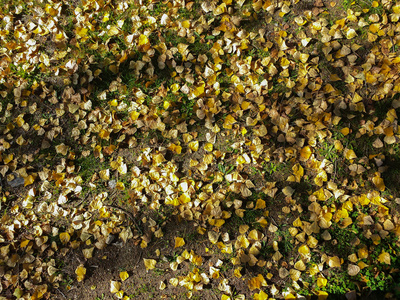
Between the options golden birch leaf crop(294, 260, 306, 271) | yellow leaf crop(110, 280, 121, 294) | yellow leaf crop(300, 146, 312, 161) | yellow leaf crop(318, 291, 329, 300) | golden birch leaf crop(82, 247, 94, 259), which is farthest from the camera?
yellow leaf crop(300, 146, 312, 161)

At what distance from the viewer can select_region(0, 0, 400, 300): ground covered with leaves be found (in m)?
2.58

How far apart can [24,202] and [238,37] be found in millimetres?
2576

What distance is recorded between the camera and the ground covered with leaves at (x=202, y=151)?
2.58 meters

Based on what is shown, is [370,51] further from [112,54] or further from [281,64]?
[112,54]

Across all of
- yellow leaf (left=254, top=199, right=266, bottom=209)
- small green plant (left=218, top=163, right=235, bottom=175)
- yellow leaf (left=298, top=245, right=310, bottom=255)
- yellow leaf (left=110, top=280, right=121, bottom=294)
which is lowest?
yellow leaf (left=110, top=280, right=121, bottom=294)

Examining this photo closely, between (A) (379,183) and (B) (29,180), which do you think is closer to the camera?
(A) (379,183)

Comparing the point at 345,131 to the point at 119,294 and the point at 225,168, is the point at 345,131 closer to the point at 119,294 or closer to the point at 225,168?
the point at 225,168

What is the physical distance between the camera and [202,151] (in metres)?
2.97

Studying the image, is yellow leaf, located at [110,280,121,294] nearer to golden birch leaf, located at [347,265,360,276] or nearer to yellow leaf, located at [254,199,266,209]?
yellow leaf, located at [254,199,266,209]

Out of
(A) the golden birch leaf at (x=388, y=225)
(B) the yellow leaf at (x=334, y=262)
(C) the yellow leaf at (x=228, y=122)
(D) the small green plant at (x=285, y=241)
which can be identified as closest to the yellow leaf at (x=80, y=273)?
(D) the small green plant at (x=285, y=241)

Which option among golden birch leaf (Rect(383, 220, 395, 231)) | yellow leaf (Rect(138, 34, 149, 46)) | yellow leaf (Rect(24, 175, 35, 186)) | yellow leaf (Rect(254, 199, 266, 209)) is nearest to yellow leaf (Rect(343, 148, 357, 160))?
golden birch leaf (Rect(383, 220, 395, 231))

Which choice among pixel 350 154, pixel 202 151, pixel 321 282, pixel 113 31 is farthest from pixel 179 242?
pixel 113 31

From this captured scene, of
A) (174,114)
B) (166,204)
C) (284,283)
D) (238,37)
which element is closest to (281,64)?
(238,37)

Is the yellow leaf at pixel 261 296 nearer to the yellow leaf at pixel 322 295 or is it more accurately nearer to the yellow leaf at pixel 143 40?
the yellow leaf at pixel 322 295
